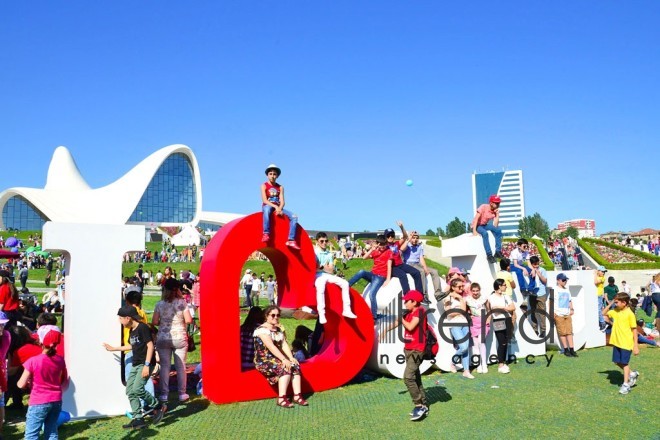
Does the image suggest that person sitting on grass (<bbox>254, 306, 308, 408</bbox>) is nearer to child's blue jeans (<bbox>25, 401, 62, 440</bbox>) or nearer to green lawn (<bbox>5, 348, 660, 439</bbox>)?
green lawn (<bbox>5, 348, 660, 439</bbox>)

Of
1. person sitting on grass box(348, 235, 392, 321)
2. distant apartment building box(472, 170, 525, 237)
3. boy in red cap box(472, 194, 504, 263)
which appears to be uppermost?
distant apartment building box(472, 170, 525, 237)

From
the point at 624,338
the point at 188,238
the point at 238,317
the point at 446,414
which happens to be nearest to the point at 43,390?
the point at 238,317

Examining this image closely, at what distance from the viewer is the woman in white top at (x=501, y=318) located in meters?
8.23

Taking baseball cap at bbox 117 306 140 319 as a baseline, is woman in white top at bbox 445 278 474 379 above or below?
below

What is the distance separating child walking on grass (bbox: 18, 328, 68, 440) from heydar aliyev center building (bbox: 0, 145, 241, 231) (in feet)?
236

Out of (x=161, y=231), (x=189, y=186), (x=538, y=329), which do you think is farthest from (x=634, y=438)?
(x=189, y=186)

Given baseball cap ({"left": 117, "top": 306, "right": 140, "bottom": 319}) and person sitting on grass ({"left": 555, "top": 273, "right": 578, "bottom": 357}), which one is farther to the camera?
person sitting on grass ({"left": 555, "top": 273, "right": 578, "bottom": 357})

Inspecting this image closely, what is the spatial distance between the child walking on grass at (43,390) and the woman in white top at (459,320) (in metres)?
5.20

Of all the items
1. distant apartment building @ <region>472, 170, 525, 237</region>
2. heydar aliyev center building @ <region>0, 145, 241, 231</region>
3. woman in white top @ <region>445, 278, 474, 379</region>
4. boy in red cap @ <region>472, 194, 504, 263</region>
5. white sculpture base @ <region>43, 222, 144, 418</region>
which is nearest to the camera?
white sculpture base @ <region>43, 222, 144, 418</region>

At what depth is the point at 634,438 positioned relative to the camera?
16.9ft

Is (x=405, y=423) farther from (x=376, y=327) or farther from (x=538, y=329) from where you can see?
(x=538, y=329)

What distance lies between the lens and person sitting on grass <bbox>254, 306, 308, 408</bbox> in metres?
6.77

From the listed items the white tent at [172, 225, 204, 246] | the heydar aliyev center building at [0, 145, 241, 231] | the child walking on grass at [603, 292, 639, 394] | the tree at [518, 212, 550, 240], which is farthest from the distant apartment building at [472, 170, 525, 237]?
the child walking on grass at [603, 292, 639, 394]

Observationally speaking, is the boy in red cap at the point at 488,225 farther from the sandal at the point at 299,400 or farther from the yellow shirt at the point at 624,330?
the sandal at the point at 299,400
